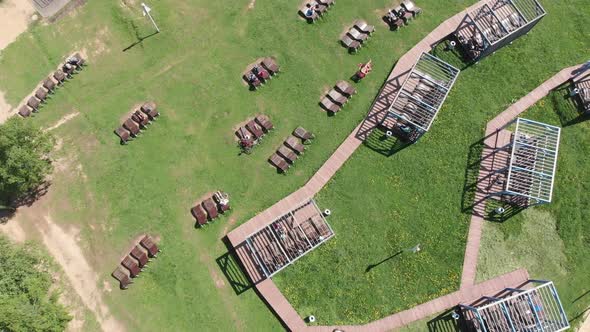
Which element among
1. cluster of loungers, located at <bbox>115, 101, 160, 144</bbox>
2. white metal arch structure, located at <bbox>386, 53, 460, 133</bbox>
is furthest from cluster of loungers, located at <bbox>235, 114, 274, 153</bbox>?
white metal arch structure, located at <bbox>386, 53, 460, 133</bbox>

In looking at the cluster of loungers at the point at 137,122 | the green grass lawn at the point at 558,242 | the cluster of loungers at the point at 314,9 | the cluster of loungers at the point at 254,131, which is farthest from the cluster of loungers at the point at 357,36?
the green grass lawn at the point at 558,242

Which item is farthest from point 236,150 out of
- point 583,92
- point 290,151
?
point 583,92

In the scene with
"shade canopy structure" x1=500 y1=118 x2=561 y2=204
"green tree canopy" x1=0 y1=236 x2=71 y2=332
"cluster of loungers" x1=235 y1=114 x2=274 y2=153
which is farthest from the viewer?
"cluster of loungers" x1=235 y1=114 x2=274 y2=153

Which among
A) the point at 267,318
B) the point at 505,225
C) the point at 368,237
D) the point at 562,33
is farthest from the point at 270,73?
the point at 562,33

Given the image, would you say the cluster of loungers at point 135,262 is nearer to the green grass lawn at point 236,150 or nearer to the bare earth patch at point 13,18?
the green grass lawn at point 236,150

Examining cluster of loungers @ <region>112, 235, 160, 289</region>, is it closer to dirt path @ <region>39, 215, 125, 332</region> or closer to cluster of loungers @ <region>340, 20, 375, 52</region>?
dirt path @ <region>39, 215, 125, 332</region>

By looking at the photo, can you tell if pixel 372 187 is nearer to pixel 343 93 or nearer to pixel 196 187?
pixel 343 93

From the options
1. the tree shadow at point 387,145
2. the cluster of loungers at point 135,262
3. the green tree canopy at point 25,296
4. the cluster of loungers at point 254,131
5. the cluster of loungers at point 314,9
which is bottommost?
the cluster of loungers at point 135,262
